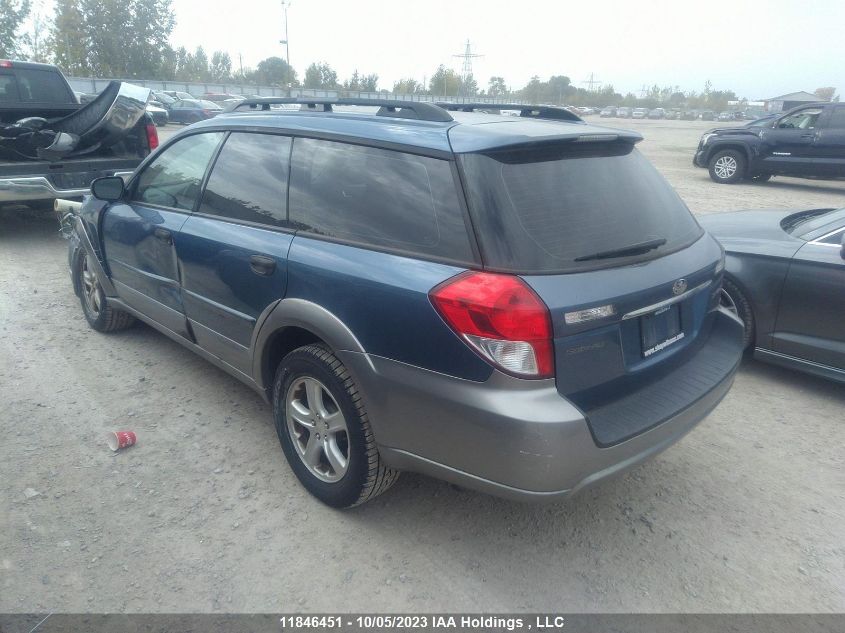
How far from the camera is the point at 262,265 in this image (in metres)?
2.98

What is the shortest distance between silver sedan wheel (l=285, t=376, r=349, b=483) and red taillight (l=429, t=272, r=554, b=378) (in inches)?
A: 32.3

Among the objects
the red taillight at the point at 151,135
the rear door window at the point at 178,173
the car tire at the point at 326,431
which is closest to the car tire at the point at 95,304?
the rear door window at the point at 178,173

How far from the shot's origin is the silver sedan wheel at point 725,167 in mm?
14734

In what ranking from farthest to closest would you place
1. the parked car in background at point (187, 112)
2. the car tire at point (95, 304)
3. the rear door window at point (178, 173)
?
the parked car in background at point (187, 112) → the car tire at point (95, 304) → the rear door window at point (178, 173)

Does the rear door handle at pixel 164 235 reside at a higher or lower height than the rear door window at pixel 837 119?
lower

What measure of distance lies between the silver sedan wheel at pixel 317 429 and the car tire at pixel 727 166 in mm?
14610

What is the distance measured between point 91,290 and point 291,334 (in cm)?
277

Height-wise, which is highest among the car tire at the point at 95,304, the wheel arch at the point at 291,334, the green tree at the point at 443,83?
the green tree at the point at 443,83

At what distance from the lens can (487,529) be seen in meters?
2.85

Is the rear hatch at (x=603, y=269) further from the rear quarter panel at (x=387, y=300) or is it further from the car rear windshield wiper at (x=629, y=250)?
the rear quarter panel at (x=387, y=300)

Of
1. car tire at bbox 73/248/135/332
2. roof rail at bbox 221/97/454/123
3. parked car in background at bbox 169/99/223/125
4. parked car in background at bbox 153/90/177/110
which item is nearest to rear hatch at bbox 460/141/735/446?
roof rail at bbox 221/97/454/123

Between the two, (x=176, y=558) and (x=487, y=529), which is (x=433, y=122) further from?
(x=176, y=558)

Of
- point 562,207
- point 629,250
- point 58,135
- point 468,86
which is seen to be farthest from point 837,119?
point 468,86

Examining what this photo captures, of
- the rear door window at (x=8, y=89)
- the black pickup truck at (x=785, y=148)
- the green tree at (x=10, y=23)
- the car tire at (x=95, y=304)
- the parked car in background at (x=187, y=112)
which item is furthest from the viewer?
the green tree at (x=10, y=23)
